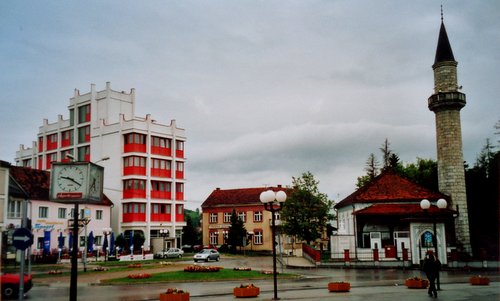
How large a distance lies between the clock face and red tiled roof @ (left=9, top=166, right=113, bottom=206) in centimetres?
4096

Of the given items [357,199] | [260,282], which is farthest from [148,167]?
[260,282]

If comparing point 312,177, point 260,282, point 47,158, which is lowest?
point 260,282

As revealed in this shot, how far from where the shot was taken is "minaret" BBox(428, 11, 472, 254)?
48156 mm

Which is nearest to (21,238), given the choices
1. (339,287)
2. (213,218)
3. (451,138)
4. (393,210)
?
(339,287)

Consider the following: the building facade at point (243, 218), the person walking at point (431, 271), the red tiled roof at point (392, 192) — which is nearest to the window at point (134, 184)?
the building facade at point (243, 218)

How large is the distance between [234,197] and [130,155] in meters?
24.1

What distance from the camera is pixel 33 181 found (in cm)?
5341

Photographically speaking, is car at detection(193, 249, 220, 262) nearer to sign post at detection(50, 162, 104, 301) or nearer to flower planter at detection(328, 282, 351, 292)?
flower planter at detection(328, 282, 351, 292)

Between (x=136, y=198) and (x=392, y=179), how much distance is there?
31.7 meters

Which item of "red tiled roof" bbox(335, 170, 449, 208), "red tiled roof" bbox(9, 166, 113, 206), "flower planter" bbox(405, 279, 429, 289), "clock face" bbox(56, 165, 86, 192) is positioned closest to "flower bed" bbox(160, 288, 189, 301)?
"clock face" bbox(56, 165, 86, 192)

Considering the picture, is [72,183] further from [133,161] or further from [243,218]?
[243,218]

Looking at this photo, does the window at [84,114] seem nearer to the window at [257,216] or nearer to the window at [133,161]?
the window at [133,161]

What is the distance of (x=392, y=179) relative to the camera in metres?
51.0

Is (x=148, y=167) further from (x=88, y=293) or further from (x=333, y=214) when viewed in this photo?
(x=88, y=293)
